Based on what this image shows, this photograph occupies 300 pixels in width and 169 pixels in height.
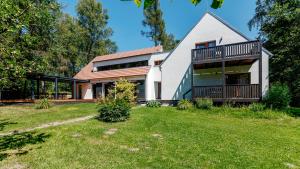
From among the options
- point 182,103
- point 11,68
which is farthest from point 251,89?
point 11,68

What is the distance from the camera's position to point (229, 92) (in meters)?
16.9

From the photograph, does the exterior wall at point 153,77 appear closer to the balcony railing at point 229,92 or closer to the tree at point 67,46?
the balcony railing at point 229,92

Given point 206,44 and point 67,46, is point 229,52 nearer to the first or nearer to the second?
point 206,44

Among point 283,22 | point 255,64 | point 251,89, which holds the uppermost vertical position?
point 283,22

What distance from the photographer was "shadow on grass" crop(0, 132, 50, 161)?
752 centimetres

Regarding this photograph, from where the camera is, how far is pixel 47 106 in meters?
19.4

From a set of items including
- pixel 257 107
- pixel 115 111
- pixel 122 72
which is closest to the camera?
pixel 115 111

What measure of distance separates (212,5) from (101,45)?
46.7 m

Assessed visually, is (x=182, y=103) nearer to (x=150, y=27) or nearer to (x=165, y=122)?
(x=165, y=122)

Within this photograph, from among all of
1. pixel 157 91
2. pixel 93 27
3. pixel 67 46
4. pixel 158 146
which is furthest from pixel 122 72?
pixel 93 27

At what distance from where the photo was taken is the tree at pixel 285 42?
22048mm

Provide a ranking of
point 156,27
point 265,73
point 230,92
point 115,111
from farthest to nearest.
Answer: point 156,27 < point 265,73 < point 230,92 < point 115,111

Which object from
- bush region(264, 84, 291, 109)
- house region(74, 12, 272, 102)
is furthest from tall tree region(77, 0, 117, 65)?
bush region(264, 84, 291, 109)

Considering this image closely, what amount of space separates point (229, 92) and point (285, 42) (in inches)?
466
